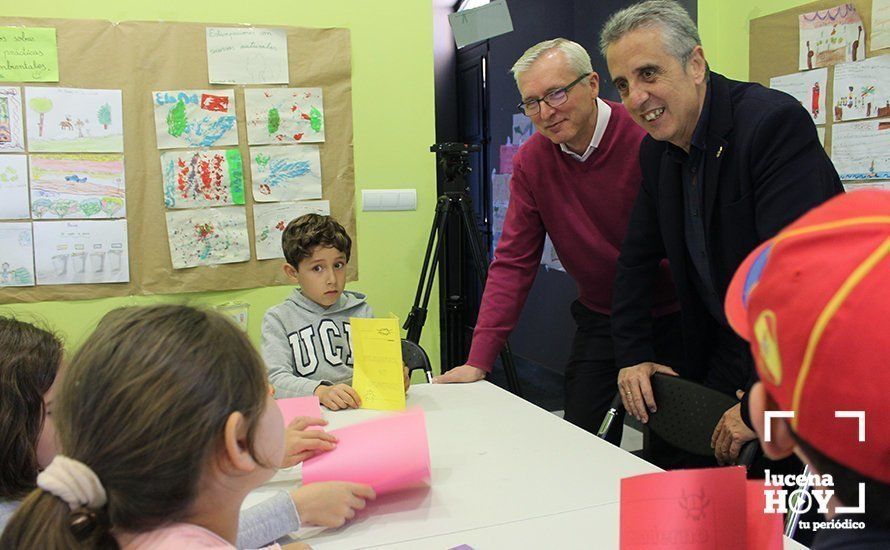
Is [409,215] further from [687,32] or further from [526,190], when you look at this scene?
[687,32]

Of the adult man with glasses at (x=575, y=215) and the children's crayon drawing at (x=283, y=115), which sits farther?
the children's crayon drawing at (x=283, y=115)

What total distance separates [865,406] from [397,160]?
2.91 metres

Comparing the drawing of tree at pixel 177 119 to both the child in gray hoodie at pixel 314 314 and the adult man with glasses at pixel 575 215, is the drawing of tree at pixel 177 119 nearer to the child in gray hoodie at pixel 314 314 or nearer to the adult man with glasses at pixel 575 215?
the child in gray hoodie at pixel 314 314

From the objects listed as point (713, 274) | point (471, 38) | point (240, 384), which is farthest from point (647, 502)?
point (471, 38)

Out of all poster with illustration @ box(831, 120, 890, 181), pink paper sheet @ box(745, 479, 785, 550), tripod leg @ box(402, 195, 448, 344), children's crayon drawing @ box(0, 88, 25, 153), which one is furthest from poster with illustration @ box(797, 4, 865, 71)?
children's crayon drawing @ box(0, 88, 25, 153)

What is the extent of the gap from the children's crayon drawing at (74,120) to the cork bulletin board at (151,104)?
0.11ft

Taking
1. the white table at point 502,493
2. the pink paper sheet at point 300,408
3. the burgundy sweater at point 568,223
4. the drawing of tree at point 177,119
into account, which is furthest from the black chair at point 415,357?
the drawing of tree at point 177,119

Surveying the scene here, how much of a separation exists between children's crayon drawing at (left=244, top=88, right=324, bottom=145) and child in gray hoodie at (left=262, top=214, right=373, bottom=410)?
0.95 meters

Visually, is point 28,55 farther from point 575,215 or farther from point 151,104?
point 575,215

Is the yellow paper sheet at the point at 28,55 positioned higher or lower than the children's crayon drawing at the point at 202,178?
higher

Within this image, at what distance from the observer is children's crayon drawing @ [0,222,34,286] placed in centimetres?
279

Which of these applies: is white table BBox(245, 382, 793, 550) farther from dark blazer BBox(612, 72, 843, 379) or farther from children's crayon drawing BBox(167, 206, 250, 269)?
children's crayon drawing BBox(167, 206, 250, 269)

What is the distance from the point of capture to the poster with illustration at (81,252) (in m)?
2.83

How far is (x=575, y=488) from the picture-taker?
121 cm
